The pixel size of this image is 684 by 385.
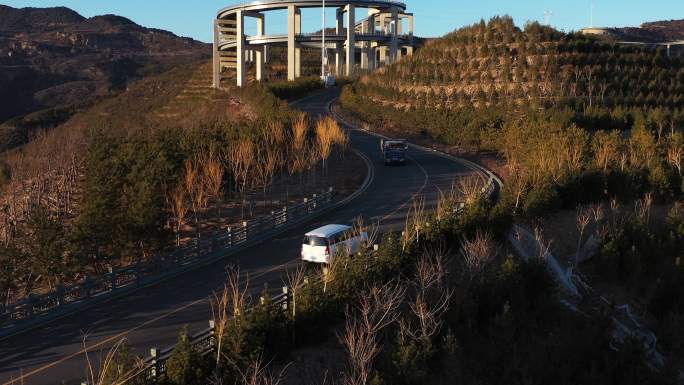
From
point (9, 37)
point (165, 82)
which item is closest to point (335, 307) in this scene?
point (165, 82)

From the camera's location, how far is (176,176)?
95.1ft

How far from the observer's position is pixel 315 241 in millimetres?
21375

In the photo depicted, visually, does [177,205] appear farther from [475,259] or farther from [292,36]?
[292,36]

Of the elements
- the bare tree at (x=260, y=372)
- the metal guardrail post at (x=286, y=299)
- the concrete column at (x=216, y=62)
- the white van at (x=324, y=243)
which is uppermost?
the concrete column at (x=216, y=62)

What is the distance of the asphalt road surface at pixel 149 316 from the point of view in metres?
15.1

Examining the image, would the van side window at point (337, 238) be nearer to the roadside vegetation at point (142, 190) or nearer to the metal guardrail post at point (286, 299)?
the metal guardrail post at point (286, 299)

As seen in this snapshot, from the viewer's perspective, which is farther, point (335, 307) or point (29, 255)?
point (29, 255)

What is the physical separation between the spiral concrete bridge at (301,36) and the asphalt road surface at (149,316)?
6064 centimetres

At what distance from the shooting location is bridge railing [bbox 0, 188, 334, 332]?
58.0 ft

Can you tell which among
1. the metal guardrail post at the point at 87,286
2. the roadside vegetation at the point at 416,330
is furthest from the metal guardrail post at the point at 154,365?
the metal guardrail post at the point at 87,286

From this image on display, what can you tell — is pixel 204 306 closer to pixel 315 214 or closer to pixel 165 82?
pixel 315 214

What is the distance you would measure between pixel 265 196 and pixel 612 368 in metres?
21.7

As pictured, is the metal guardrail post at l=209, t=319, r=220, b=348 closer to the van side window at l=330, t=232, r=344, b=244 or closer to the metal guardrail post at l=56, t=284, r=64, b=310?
the metal guardrail post at l=56, t=284, r=64, b=310

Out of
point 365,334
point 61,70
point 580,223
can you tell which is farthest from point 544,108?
point 61,70
